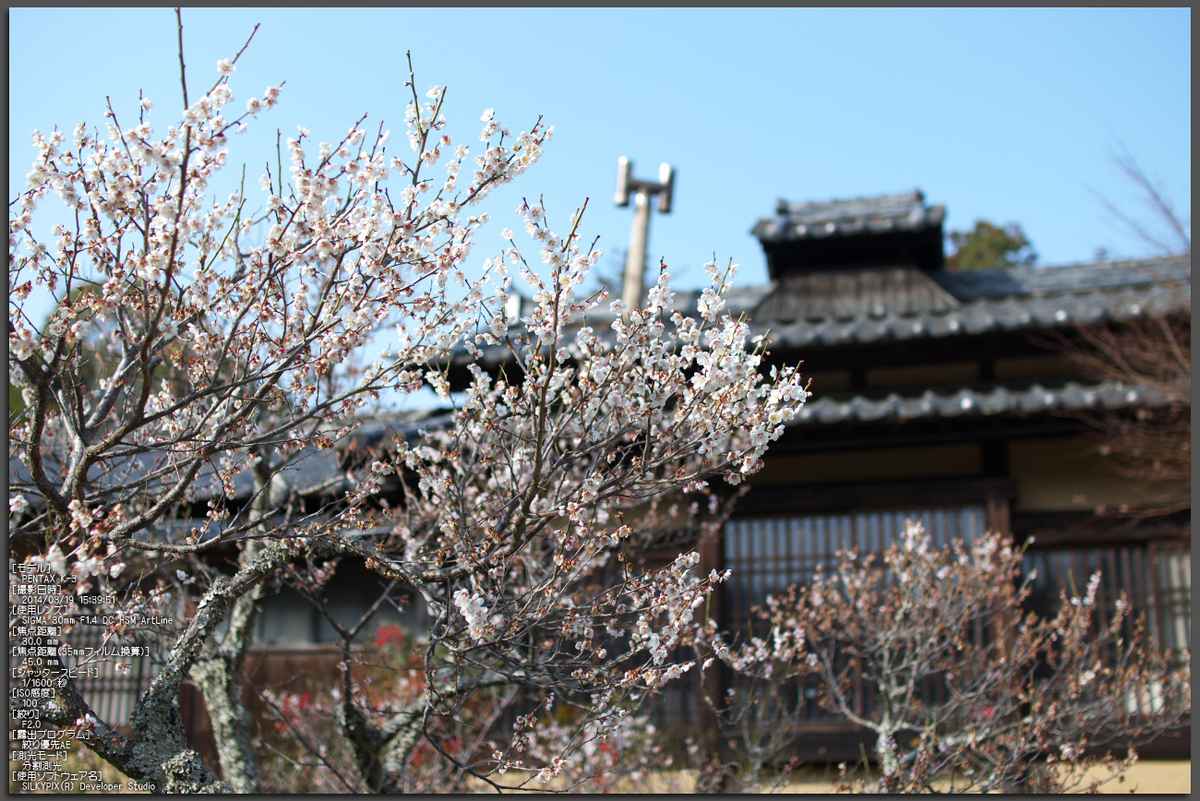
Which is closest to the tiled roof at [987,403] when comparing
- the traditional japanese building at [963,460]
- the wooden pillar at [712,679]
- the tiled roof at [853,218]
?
the traditional japanese building at [963,460]

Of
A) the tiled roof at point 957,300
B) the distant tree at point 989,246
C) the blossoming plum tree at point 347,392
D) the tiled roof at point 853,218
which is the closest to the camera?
the blossoming plum tree at point 347,392

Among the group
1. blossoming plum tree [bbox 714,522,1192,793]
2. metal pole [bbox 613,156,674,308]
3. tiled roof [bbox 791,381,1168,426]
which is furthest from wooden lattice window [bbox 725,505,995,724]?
metal pole [bbox 613,156,674,308]

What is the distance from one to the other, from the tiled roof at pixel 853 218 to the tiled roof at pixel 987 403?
308cm

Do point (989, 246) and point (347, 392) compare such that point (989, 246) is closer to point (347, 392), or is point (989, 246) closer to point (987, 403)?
point (987, 403)

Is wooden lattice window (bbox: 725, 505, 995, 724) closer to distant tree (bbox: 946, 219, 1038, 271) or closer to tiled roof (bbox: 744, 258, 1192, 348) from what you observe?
tiled roof (bbox: 744, 258, 1192, 348)

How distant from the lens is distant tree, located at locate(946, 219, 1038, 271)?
955 inches

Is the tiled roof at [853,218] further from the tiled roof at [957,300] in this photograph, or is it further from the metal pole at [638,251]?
the metal pole at [638,251]

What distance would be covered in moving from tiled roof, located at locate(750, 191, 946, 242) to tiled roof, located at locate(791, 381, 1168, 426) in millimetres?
3075

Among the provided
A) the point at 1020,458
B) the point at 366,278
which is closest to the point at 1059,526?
the point at 1020,458

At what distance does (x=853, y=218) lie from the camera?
1017 centimetres

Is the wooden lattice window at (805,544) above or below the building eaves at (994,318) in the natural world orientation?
below

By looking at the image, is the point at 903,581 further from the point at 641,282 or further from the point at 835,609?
the point at 641,282

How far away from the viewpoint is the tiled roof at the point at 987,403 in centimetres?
663

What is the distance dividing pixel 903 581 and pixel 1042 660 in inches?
75.1
